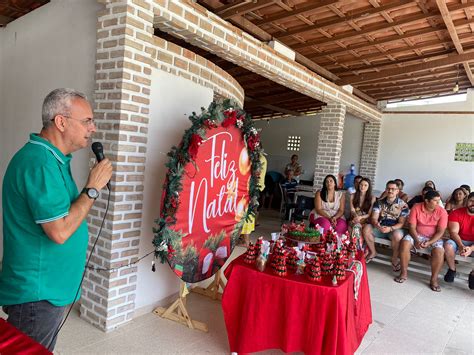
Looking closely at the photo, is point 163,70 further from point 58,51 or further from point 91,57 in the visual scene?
point 58,51

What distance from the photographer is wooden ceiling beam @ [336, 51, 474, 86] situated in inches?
217

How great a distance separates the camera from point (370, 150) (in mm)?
9156

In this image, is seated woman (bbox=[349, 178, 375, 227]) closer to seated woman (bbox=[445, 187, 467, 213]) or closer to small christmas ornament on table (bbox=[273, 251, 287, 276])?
seated woman (bbox=[445, 187, 467, 213])

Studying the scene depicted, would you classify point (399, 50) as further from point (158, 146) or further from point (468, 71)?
point (158, 146)

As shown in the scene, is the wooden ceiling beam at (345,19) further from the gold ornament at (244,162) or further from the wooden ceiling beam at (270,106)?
the wooden ceiling beam at (270,106)

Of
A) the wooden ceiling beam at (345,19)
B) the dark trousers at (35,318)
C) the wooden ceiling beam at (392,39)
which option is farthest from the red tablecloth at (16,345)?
the wooden ceiling beam at (392,39)

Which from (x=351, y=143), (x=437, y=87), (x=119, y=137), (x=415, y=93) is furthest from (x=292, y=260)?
(x=351, y=143)

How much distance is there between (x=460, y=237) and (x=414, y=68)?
2.86m

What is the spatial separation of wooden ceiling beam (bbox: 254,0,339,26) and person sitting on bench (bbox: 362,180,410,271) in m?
2.64

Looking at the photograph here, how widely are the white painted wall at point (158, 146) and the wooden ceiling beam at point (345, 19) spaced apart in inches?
72.9

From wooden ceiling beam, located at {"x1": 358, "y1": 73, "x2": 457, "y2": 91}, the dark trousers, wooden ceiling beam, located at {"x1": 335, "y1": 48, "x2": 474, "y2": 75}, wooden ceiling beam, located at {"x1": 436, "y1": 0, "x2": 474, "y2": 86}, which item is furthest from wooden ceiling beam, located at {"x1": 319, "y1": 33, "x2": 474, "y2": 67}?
the dark trousers

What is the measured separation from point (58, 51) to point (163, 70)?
102cm

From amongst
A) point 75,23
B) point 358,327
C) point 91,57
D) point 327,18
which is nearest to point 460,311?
point 358,327

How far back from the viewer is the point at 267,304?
7.91ft
